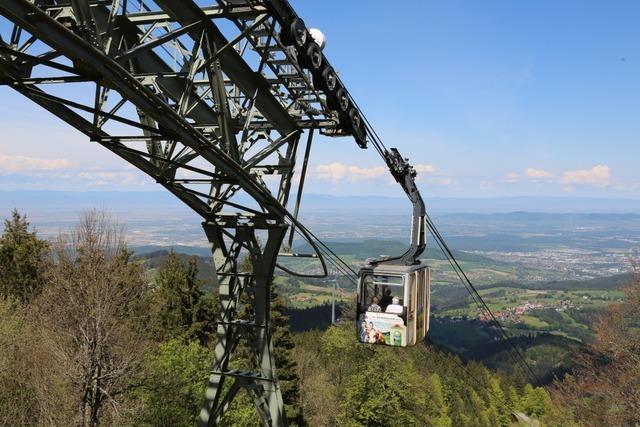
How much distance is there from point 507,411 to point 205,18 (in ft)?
209

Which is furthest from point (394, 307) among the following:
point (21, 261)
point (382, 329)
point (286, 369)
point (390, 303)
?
point (21, 261)

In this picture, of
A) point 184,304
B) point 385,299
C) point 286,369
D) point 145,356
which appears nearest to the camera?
point 385,299

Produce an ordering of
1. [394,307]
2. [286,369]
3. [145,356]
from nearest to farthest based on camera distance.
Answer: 1. [394,307]
2. [145,356]
3. [286,369]

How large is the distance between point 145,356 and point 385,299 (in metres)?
11.5

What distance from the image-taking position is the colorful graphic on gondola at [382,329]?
37.8ft

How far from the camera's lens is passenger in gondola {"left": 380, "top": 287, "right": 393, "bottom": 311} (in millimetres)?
11703

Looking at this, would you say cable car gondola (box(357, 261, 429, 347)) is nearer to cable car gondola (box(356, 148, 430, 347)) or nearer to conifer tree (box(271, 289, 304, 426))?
cable car gondola (box(356, 148, 430, 347))

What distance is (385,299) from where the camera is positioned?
1177 centimetres

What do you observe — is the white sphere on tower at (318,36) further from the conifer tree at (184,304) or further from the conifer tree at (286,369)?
the conifer tree at (184,304)

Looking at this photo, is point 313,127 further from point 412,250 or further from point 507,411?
point 507,411

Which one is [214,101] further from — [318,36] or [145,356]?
[145,356]

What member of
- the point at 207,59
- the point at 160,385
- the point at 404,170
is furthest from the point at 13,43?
the point at 160,385

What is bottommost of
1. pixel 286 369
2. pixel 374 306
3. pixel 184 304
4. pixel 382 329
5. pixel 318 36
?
pixel 286 369

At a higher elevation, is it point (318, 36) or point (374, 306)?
point (318, 36)
